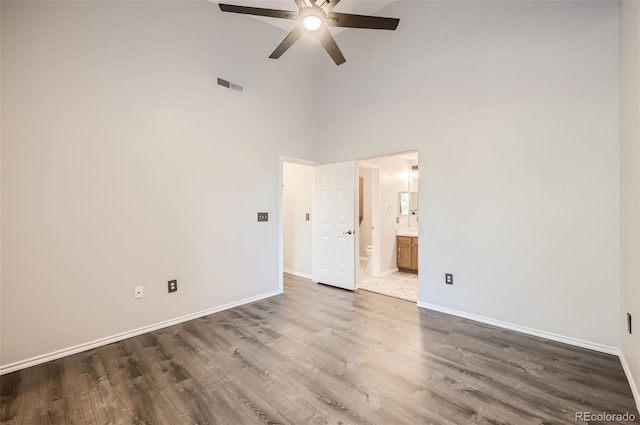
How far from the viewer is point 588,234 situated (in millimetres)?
2441

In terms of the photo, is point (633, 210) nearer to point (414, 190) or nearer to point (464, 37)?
point (464, 37)

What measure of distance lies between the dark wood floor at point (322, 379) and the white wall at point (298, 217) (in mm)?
2152

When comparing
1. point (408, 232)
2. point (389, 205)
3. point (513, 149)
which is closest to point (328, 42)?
point (513, 149)

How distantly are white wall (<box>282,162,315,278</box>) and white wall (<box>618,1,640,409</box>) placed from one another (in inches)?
144

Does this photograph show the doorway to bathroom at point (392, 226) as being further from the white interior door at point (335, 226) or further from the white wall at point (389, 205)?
the white interior door at point (335, 226)

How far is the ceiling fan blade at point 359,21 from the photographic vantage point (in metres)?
2.32

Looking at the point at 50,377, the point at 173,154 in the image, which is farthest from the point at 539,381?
the point at 173,154

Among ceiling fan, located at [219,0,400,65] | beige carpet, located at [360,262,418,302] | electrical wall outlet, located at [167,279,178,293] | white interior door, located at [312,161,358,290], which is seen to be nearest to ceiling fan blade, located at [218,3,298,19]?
ceiling fan, located at [219,0,400,65]

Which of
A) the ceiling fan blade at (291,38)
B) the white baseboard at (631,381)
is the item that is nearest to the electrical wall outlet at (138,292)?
the ceiling fan blade at (291,38)

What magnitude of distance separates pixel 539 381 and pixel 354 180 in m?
2.98

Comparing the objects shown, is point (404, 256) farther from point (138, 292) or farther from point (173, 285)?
point (138, 292)

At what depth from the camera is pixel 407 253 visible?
17.7 ft

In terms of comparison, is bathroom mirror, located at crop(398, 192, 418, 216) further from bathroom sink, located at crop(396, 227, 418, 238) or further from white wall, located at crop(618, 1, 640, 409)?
white wall, located at crop(618, 1, 640, 409)

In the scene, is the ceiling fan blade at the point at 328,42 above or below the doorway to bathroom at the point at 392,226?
above
